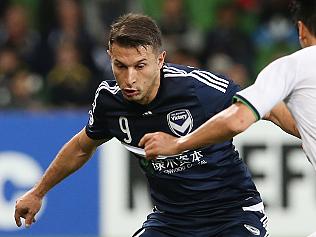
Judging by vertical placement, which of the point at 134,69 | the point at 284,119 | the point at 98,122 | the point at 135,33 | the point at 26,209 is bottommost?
the point at 26,209

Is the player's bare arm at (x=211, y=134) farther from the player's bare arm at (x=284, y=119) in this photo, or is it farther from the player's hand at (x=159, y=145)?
the player's bare arm at (x=284, y=119)

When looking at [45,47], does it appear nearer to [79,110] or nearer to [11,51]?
[11,51]

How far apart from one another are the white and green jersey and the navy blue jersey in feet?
2.74

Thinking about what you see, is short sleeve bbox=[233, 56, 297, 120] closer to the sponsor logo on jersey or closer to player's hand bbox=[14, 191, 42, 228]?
the sponsor logo on jersey

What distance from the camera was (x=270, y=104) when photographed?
14.3ft

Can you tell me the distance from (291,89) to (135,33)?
1128mm

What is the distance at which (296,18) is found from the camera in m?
4.77

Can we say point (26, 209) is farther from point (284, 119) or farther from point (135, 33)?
point (284, 119)

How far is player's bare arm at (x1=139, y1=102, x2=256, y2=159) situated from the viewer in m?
4.35

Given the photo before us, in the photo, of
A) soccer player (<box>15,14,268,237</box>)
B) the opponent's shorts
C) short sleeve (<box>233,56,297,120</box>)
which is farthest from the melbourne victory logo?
short sleeve (<box>233,56,297,120</box>)

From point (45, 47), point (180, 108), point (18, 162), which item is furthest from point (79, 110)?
point (180, 108)

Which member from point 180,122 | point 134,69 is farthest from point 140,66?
point 180,122

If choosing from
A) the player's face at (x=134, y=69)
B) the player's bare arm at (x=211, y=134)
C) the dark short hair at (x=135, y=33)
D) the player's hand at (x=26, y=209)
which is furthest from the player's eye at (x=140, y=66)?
the player's hand at (x=26, y=209)

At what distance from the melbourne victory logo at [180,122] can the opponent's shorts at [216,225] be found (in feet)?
1.61
